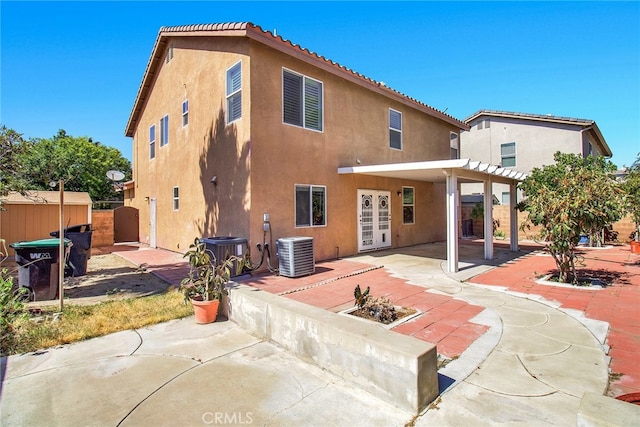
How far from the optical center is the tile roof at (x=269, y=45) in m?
7.98

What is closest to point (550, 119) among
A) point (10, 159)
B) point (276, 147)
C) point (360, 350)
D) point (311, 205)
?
point (311, 205)

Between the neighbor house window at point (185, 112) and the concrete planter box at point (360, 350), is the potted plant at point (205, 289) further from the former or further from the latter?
the neighbor house window at point (185, 112)

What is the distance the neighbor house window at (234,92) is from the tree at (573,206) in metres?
7.85

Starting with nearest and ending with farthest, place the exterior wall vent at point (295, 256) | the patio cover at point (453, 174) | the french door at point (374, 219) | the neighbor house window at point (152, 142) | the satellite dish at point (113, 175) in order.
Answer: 1. the exterior wall vent at point (295, 256)
2. the patio cover at point (453, 174)
3. the french door at point (374, 219)
4. the satellite dish at point (113, 175)
5. the neighbor house window at point (152, 142)

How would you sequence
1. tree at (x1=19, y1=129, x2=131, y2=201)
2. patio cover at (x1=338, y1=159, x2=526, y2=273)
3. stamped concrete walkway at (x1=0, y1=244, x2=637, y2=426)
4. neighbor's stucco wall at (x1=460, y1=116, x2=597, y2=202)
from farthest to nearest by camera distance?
1. tree at (x1=19, y1=129, x2=131, y2=201)
2. neighbor's stucco wall at (x1=460, y1=116, x2=597, y2=202)
3. patio cover at (x1=338, y1=159, x2=526, y2=273)
4. stamped concrete walkway at (x1=0, y1=244, x2=637, y2=426)

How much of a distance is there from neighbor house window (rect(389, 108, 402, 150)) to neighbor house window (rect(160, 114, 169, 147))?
9.43m

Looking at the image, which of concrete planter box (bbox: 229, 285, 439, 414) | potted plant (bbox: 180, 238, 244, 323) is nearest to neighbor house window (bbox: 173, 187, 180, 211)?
potted plant (bbox: 180, 238, 244, 323)

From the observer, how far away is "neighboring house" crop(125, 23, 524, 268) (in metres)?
8.37

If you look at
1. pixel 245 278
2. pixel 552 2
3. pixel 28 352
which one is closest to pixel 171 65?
pixel 245 278

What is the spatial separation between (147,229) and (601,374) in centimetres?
1683

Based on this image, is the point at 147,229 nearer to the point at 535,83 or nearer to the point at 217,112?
the point at 217,112

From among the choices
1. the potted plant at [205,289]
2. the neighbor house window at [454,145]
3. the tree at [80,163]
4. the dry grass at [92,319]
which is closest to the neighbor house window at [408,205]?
the neighbor house window at [454,145]

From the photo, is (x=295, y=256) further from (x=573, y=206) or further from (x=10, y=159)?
(x=573, y=206)

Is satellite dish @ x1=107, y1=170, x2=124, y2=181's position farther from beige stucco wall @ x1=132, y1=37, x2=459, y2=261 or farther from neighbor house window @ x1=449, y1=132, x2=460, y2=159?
neighbor house window @ x1=449, y1=132, x2=460, y2=159
